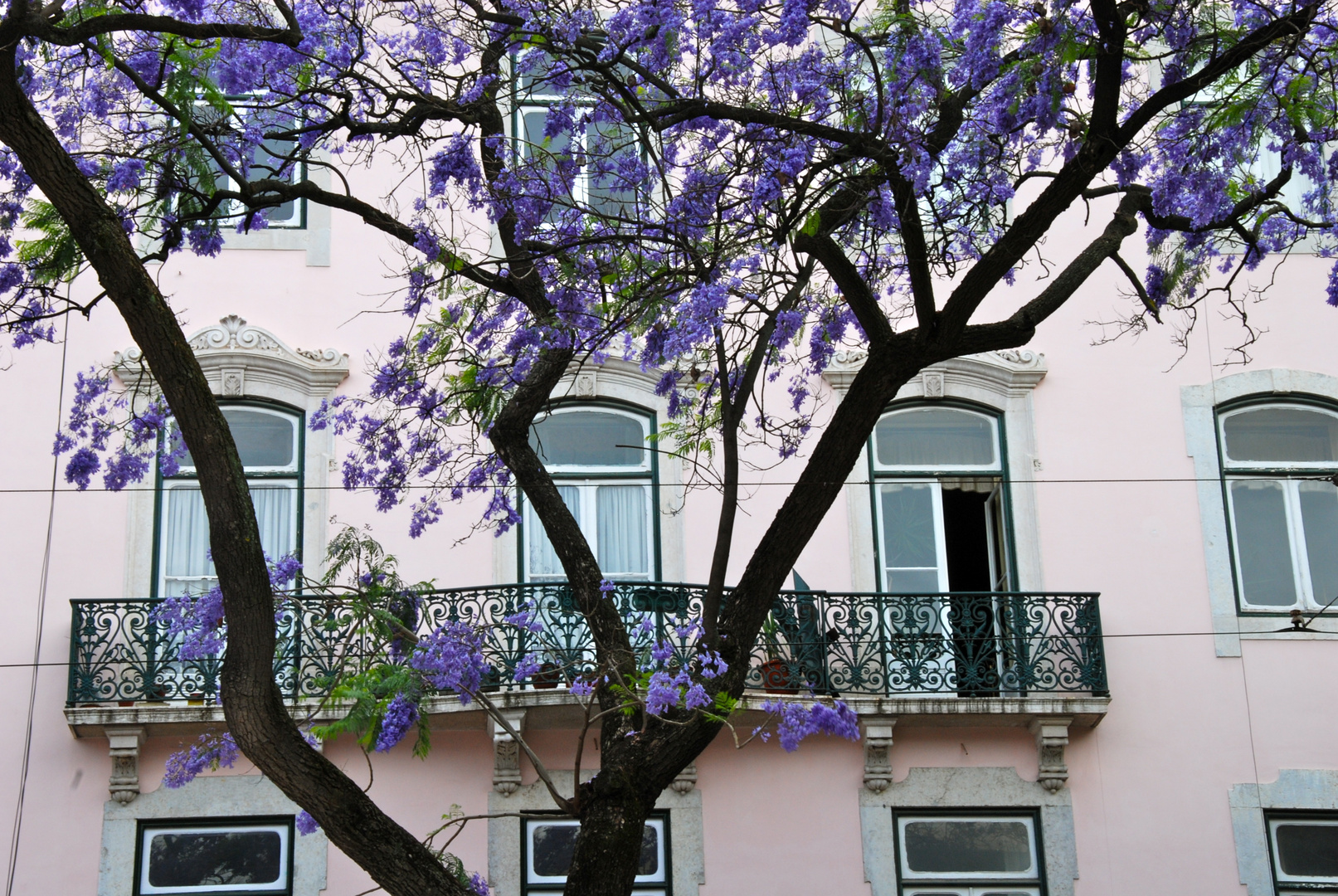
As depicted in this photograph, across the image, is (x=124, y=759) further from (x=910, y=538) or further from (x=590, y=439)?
(x=910, y=538)

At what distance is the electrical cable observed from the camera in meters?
12.5

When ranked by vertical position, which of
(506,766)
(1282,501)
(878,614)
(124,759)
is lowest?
(506,766)

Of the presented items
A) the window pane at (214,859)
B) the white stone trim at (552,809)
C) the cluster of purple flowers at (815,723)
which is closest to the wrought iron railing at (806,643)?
the white stone trim at (552,809)

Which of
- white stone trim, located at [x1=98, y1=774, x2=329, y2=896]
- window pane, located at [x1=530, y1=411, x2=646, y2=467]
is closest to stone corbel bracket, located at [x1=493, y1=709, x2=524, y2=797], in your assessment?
white stone trim, located at [x1=98, y1=774, x2=329, y2=896]

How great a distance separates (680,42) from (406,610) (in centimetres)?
332

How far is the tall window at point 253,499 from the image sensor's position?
44.4ft

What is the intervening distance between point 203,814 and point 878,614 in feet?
17.4

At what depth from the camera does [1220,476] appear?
46.2 ft

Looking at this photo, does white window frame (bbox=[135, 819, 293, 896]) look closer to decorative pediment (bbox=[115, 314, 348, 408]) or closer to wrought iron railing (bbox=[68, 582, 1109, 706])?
wrought iron railing (bbox=[68, 582, 1109, 706])

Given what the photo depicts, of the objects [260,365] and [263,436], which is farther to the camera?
[263,436]

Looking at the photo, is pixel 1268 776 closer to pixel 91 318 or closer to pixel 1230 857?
pixel 1230 857

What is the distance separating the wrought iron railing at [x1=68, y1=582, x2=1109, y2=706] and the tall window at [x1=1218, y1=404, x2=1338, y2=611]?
5.23 ft

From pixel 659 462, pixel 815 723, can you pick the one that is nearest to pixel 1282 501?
pixel 659 462

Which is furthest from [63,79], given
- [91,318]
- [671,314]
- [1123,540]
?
[1123,540]
